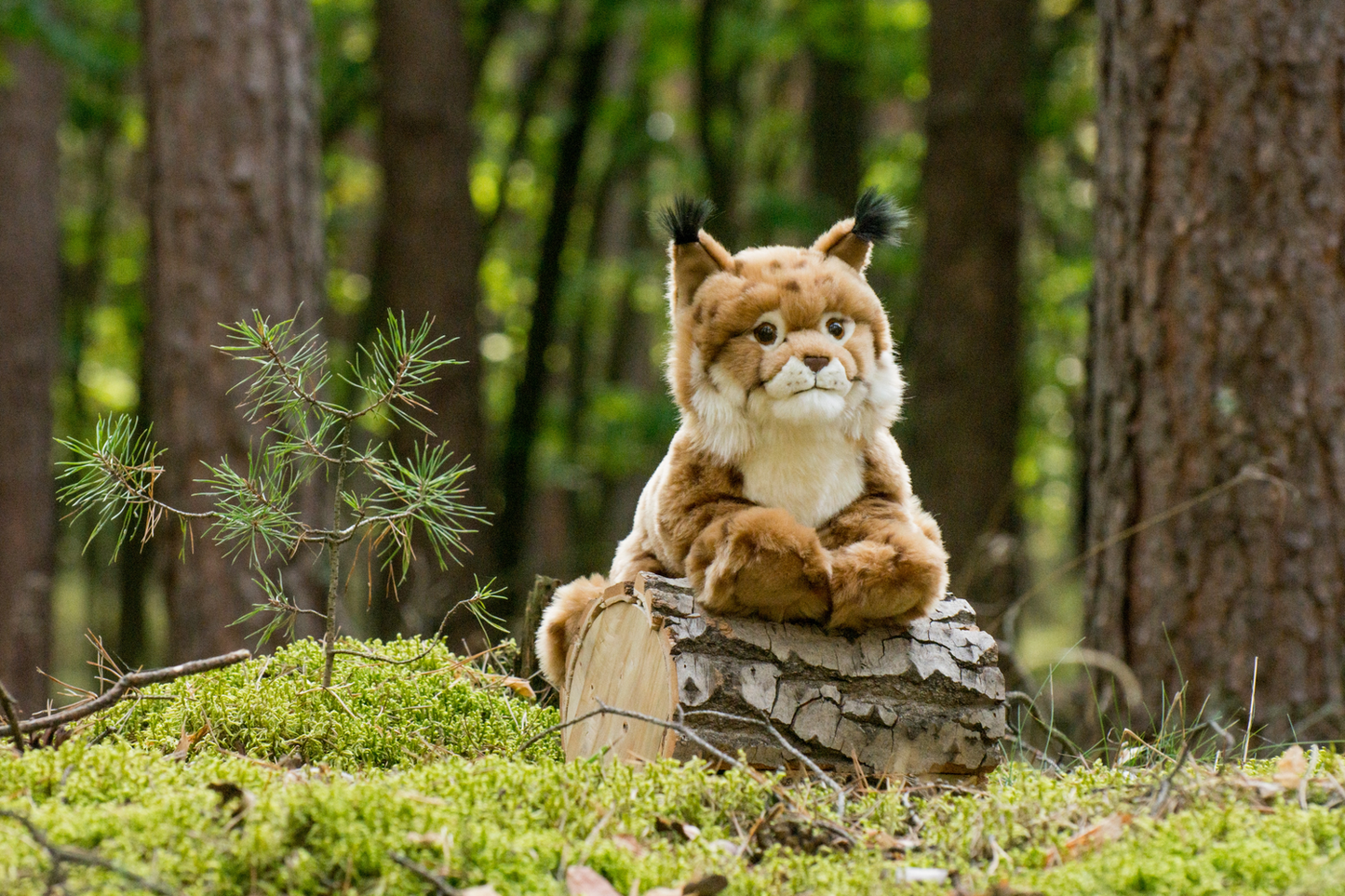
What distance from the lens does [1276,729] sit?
13.2 ft

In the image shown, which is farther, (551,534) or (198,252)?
(551,534)

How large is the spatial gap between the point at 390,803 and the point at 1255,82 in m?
3.89

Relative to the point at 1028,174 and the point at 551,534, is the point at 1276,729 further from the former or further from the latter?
the point at 551,534

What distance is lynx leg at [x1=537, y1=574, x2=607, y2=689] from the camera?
3.04 m

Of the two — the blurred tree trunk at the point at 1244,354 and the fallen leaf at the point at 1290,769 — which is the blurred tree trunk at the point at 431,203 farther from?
the fallen leaf at the point at 1290,769

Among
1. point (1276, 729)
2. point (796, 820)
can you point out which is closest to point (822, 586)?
point (796, 820)

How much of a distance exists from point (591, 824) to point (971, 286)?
551cm

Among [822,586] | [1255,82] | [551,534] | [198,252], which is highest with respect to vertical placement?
[1255,82]

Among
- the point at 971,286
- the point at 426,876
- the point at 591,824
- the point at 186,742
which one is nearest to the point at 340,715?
the point at 186,742

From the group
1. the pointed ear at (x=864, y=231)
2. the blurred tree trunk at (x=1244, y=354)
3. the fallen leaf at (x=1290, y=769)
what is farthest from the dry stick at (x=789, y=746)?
the blurred tree trunk at (x=1244, y=354)

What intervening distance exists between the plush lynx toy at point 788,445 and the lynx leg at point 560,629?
281 mm

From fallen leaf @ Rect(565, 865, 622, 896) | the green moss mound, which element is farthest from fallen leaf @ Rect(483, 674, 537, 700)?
fallen leaf @ Rect(565, 865, 622, 896)

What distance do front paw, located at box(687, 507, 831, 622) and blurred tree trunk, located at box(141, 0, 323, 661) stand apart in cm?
338

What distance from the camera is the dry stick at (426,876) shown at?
5.96 feet
